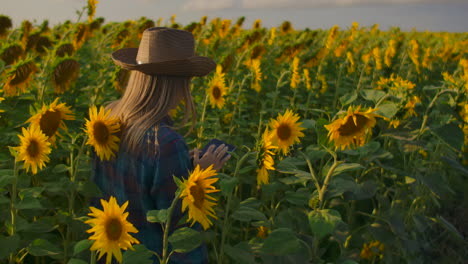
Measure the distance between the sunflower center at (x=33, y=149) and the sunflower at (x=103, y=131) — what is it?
0.26 m

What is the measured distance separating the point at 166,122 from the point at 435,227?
2.99 metres

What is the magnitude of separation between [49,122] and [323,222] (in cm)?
118

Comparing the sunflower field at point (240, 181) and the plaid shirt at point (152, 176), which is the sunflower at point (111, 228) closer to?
the sunflower field at point (240, 181)

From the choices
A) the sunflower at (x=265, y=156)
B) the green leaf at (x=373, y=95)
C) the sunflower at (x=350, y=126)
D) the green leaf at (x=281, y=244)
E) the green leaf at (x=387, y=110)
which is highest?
the green leaf at (x=373, y=95)

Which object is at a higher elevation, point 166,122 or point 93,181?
point 166,122

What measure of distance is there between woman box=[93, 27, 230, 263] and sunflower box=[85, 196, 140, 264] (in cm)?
39

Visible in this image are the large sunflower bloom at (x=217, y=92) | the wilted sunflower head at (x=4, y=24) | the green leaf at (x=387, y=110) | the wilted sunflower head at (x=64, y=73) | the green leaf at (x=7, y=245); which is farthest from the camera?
the wilted sunflower head at (x=4, y=24)

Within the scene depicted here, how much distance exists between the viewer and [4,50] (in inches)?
110

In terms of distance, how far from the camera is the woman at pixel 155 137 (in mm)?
1643

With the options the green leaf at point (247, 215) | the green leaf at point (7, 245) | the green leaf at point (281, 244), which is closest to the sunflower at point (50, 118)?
the green leaf at point (7, 245)

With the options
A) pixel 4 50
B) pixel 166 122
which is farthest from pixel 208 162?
pixel 4 50

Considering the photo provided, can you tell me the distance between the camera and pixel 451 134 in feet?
7.59

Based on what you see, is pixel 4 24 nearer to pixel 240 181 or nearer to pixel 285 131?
pixel 240 181

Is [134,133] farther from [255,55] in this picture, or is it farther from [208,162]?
[255,55]
